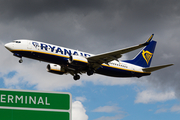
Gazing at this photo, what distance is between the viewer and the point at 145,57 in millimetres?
60000

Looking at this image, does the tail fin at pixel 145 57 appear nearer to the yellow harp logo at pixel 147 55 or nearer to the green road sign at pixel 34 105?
the yellow harp logo at pixel 147 55

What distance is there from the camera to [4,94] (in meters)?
9.72

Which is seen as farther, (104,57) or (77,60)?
(104,57)

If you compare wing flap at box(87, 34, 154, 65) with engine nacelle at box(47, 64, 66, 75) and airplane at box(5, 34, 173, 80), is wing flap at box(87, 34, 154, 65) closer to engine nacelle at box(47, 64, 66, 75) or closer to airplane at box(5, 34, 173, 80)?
airplane at box(5, 34, 173, 80)

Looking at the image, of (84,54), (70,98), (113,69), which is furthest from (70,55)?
(70,98)

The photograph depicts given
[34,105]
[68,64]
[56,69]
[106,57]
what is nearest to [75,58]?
[68,64]

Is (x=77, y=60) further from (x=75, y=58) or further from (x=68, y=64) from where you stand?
(x=68, y=64)

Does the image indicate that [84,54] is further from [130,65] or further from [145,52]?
[145,52]

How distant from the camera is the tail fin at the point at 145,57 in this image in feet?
185

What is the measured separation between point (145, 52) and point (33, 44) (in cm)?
2890

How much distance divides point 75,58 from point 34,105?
32040 millimetres

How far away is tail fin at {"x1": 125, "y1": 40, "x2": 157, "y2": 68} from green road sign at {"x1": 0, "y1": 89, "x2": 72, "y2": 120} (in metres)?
44.8

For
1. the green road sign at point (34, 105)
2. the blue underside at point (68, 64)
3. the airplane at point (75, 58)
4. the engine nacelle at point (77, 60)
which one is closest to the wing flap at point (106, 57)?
the airplane at point (75, 58)

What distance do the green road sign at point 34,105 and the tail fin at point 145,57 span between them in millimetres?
44805
